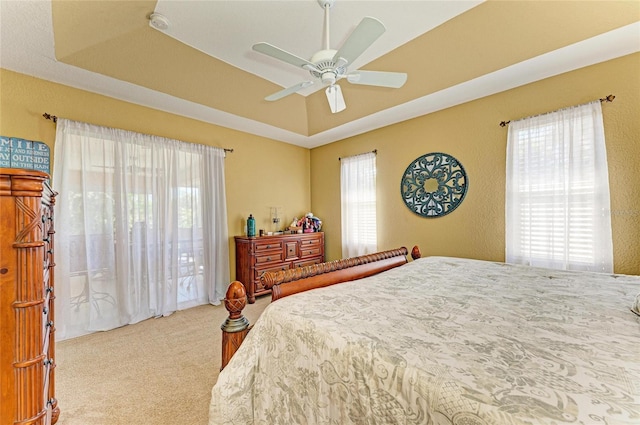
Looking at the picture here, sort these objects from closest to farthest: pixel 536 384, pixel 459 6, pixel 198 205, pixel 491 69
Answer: pixel 536 384
pixel 459 6
pixel 491 69
pixel 198 205

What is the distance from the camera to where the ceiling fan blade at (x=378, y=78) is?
2031 mm

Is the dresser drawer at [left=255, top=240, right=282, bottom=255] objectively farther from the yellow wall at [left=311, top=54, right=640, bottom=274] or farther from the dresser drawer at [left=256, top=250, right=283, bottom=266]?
the yellow wall at [left=311, top=54, right=640, bottom=274]

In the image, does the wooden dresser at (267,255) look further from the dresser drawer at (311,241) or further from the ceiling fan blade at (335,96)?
the ceiling fan blade at (335,96)

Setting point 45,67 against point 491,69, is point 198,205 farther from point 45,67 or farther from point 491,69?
point 491,69

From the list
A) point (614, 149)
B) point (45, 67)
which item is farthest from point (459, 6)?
point (45, 67)

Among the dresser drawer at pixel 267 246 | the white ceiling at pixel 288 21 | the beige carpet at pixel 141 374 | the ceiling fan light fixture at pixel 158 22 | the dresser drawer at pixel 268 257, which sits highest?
the white ceiling at pixel 288 21

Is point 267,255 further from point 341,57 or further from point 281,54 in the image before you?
point 341,57

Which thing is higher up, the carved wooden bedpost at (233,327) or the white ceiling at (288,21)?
the white ceiling at (288,21)

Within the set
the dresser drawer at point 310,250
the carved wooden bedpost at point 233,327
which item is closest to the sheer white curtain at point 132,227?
the dresser drawer at point 310,250

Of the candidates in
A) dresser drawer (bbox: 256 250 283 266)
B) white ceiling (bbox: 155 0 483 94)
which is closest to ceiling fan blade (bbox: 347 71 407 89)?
white ceiling (bbox: 155 0 483 94)

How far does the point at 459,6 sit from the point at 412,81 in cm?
79

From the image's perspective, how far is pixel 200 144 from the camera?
370cm

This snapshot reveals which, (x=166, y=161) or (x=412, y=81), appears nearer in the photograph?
(x=412, y=81)

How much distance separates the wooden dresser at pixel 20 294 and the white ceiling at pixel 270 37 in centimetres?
204
